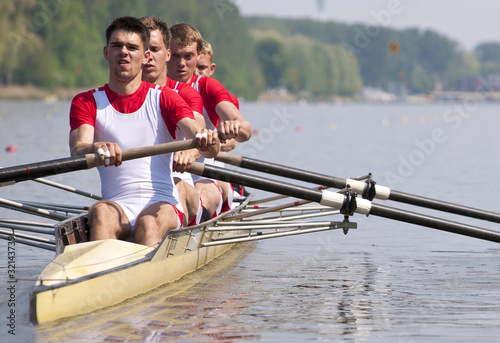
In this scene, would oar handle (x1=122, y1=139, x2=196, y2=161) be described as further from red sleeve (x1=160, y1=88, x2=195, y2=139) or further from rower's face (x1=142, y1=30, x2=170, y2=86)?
rower's face (x1=142, y1=30, x2=170, y2=86)

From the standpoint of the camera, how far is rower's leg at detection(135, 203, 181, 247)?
249 inches

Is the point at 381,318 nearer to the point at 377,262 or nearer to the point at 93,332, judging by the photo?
the point at 93,332

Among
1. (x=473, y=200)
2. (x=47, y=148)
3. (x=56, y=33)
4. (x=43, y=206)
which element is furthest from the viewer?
(x=56, y=33)

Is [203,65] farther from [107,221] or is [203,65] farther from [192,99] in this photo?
[107,221]

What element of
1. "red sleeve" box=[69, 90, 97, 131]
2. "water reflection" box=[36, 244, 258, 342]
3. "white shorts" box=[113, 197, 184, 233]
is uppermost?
"red sleeve" box=[69, 90, 97, 131]

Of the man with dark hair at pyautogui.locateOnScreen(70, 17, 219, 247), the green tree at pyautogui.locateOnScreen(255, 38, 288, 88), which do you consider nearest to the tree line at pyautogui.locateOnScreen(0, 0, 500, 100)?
the green tree at pyautogui.locateOnScreen(255, 38, 288, 88)

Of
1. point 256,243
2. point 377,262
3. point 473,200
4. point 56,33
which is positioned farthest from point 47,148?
point 56,33

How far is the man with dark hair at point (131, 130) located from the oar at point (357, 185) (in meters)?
0.97

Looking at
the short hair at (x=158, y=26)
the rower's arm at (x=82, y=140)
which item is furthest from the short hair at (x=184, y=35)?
the rower's arm at (x=82, y=140)

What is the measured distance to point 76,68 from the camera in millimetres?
75188

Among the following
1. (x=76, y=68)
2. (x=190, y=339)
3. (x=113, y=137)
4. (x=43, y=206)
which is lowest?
(x=190, y=339)

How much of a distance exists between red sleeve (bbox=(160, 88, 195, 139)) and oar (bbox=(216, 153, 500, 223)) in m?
0.92

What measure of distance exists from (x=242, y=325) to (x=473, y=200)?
922cm

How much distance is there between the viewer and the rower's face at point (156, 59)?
7098 mm
